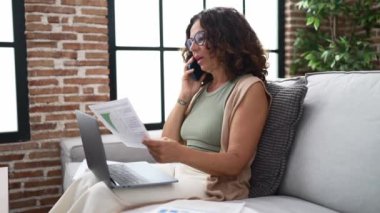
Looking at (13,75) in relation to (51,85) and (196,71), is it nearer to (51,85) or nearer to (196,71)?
(51,85)

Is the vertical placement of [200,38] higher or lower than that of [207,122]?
higher

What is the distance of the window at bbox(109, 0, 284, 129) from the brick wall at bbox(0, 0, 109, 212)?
0.78 ft

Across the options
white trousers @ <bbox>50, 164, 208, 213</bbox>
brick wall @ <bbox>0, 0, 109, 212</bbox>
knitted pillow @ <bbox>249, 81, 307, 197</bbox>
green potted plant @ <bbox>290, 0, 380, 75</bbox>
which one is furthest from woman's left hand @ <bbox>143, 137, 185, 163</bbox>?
green potted plant @ <bbox>290, 0, 380, 75</bbox>

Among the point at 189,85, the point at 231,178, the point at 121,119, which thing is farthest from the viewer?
the point at 189,85

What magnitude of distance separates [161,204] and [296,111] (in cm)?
59

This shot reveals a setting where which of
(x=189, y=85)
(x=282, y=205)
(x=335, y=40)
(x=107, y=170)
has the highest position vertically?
(x=335, y=40)

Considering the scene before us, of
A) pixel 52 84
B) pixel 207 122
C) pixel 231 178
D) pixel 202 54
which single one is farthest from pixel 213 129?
pixel 52 84

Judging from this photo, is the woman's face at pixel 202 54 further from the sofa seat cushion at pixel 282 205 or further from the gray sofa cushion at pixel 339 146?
the sofa seat cushion at pixel 282 205

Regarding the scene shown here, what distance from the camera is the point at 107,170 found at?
4.15ft

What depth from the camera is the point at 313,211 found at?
127 centimetres

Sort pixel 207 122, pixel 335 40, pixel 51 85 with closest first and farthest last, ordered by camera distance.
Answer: pixel 207 122 < pixel 51 85 < pixel 335 40

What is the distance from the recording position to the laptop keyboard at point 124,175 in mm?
1346

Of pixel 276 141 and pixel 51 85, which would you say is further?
pixel 51 85

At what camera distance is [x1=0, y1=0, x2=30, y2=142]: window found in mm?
2602
